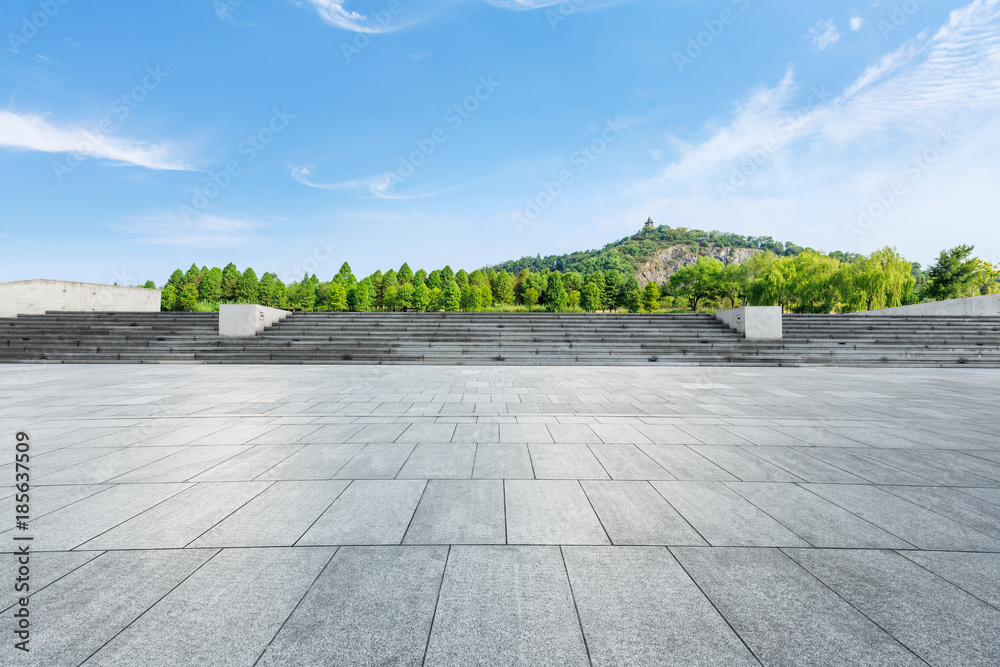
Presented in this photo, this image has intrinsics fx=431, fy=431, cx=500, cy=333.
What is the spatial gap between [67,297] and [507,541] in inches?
1165

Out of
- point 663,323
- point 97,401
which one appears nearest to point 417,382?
point 97,401

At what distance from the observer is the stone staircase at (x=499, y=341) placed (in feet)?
50.5

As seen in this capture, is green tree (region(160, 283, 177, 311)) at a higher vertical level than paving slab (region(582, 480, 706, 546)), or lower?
higher

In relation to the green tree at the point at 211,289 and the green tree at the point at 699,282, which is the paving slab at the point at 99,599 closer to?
the green tree at the point at 699,282

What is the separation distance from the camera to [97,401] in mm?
7730

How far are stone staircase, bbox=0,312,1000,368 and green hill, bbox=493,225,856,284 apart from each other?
102 metres

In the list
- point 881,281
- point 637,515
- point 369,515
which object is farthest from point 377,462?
point 881,281

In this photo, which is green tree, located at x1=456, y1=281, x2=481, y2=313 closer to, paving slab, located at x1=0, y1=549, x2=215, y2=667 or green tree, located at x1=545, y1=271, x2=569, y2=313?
green tree, located at x1=545, y1=271, x2=569, y2=313

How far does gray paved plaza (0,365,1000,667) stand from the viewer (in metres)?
1.85

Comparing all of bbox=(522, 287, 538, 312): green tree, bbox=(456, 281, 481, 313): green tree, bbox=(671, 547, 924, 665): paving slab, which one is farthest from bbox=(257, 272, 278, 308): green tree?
bbox=(671, 547, 924, 665): paving slab

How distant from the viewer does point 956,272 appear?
36.8 meters

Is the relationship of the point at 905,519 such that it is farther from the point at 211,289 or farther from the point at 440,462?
the point at 211,289

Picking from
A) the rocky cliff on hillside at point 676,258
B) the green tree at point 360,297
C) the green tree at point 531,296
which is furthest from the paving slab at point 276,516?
the rocky cliff on hillside at point 676,258

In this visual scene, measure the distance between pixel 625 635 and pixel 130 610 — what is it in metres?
2.31
